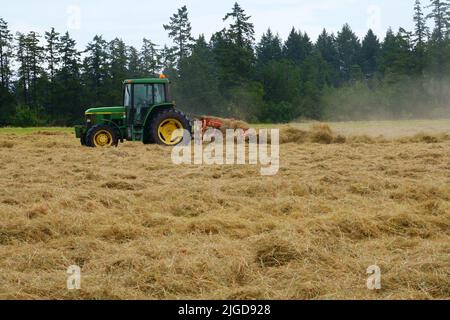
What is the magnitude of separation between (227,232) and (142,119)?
10.0m

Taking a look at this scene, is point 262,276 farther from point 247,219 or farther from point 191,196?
point 191,196

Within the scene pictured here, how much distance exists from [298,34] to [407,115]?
34.7 metres

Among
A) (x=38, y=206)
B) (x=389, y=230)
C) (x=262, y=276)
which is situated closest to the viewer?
(x=262, y=276)

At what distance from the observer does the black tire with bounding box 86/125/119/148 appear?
1484cm

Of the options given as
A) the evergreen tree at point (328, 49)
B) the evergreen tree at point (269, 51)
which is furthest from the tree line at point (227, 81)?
the evergreen tree at point (328, 49)

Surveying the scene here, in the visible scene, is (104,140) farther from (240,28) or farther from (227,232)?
(240,28)

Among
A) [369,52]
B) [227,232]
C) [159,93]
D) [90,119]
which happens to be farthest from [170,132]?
[369,52]

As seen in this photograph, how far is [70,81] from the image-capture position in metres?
48.3

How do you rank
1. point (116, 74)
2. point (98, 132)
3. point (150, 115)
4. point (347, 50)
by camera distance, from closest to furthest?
point (98, 132)
point (150, 115)
point (116, 74)
point (347, 50)

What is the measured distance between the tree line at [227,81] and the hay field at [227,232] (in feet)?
121

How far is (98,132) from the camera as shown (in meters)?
14.9

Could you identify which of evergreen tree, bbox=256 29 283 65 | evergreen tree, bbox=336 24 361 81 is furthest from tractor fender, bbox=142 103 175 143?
evergreen tree, bbox=336 24 361 81
